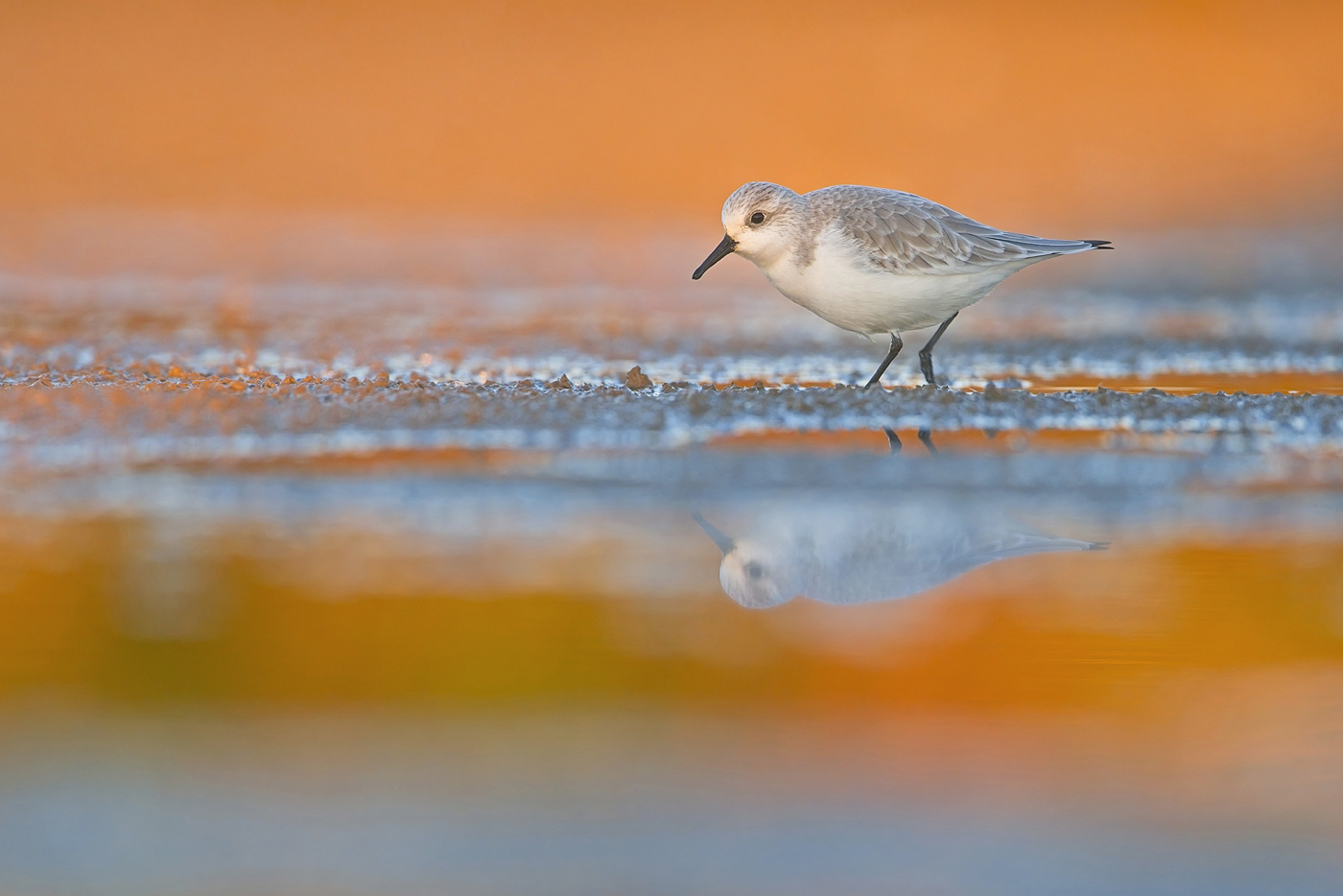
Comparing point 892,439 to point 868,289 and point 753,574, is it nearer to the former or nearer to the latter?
point 868,289

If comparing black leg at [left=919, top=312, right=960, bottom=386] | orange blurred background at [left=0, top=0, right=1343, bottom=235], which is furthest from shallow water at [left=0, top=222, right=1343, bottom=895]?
orange blurred background at [left=0, top=0, right=1343, bottom=235]

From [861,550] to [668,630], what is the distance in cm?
88

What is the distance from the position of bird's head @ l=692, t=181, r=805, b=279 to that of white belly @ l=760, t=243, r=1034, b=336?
83mm

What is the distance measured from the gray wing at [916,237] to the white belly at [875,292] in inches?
2.1

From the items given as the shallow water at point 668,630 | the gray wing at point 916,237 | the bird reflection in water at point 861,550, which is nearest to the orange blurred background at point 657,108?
the gray wing at point 916,237

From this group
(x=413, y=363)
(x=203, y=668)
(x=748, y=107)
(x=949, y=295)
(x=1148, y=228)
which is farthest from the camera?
(x=748, y=107)

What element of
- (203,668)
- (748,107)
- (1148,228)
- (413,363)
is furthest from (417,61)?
(203,668)

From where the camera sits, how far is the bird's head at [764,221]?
684cm

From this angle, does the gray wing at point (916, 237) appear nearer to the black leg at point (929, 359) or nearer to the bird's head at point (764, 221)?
the bird's head at point (764, 221)

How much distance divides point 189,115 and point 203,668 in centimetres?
1639

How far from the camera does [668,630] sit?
378cm

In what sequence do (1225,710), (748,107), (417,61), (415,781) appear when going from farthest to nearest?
(417,61) < (748,107) < (1225,710) < (415,781)

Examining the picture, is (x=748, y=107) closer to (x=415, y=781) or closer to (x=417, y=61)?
(x=417, y=61)

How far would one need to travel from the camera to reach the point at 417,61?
19.7 m
